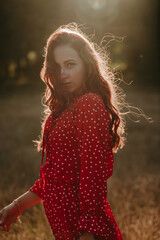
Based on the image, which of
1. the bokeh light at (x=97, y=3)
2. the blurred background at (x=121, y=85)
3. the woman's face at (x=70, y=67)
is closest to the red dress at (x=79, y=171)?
the woman's face at (x=70, y=67)

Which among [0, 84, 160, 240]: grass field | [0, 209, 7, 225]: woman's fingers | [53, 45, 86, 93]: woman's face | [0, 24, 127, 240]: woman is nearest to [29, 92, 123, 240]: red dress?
[0, 24, 127, 240]: woman

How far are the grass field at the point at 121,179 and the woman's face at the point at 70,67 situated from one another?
928 mm

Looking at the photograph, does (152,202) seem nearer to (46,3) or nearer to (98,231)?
(98,231)

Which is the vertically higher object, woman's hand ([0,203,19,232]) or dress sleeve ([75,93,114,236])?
dress sleeve ([75,93,114,236])

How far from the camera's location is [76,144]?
1780mm

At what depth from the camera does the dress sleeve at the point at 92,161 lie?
1551 millimetres

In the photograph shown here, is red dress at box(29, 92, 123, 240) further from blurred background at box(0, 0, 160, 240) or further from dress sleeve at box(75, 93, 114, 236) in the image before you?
blurred background at box(0, 0, 160, 240)

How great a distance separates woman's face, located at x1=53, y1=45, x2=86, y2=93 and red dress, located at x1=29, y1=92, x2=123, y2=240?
113mm

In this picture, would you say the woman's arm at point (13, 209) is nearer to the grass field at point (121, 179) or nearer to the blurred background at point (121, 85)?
the grass field at point (121, 179)

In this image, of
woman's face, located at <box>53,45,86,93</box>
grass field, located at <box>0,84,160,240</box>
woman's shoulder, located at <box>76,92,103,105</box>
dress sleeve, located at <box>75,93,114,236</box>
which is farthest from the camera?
grass field, located at <box>0,84,160,240</box>

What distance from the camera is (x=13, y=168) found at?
527cm

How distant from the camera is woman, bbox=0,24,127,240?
1594 mm

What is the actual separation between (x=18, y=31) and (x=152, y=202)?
21577 millimetres

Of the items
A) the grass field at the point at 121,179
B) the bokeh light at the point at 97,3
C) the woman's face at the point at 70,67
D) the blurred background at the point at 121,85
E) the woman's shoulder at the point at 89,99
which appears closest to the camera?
the woman's shoulder at the point at 89,99
